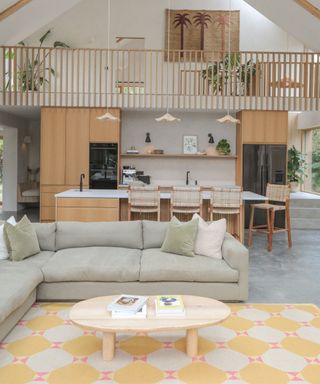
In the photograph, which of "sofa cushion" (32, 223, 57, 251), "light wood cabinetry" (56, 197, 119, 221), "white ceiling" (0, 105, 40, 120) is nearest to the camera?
"sofa cushion" (32, 223, 57, 251)

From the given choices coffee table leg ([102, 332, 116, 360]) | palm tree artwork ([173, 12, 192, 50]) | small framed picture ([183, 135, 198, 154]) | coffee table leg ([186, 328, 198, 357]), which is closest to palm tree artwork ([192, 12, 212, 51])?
palm tree artwork ([173, 12, 192, 50])

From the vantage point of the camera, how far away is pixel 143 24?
1090 centimetres

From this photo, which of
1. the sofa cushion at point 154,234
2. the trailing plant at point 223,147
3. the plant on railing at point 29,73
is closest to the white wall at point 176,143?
the trailing plant at point 223,147

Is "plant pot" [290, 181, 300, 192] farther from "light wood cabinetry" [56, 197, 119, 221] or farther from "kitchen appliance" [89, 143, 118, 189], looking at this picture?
"light wood cabinetry" [56, 197, 119, 221]

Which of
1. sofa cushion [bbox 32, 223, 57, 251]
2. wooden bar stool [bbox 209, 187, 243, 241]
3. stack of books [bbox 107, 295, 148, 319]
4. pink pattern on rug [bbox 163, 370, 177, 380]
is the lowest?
pink pattern on rug [bbox 163, 370, 177, 380]

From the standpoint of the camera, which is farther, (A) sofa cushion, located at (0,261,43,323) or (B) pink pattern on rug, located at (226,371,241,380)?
(A) sofa cushion, located at (0,261,43,323)

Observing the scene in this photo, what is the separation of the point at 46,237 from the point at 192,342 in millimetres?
2359

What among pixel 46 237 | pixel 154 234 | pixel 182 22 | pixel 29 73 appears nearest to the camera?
pixel 46 237

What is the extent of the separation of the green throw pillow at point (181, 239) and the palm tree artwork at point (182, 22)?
7.29 m

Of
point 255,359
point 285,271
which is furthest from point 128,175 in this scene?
point 255,359

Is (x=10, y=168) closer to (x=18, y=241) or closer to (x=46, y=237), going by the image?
(x=46, y=237)

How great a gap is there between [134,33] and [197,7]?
168cm

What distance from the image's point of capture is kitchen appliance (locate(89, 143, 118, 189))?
9.14m

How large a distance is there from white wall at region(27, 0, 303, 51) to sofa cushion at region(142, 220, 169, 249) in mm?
7116
